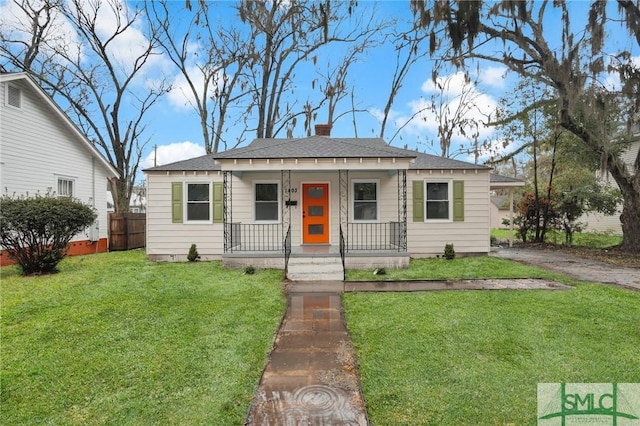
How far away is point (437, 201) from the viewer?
10.2 m

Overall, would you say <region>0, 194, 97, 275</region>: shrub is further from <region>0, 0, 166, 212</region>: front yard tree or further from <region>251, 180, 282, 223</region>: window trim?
<region>0, 0, 166, 212</region>: front yard tree

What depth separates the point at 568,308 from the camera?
200 inches

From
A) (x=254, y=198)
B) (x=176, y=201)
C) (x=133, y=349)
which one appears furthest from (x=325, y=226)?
(x=133, y=349)

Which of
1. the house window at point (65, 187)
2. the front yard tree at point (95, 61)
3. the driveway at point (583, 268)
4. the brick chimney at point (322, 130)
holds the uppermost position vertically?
the front yard tree at point (95, 61)

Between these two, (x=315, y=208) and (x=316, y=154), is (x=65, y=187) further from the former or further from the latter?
(x=316, y=154)

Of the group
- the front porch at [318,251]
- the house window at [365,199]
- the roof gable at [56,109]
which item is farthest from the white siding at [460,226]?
the roof gable at [56,109]

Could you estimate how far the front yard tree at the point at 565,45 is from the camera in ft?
30.6

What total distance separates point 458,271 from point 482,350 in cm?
444

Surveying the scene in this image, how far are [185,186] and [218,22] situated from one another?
13.0 m

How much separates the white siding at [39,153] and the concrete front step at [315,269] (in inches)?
288

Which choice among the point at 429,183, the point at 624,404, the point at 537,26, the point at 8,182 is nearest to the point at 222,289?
the point at 624,404

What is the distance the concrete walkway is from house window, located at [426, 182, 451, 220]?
20.6 feet

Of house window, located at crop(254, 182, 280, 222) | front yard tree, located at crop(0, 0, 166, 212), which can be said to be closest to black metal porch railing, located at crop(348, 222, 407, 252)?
house window, located at crop(254, 182, 280, 222)

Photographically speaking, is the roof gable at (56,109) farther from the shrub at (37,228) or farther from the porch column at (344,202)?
the porch column at (344,202)
